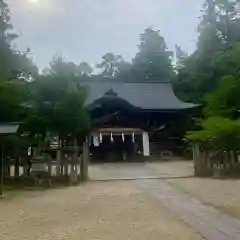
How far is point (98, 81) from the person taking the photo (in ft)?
96.3

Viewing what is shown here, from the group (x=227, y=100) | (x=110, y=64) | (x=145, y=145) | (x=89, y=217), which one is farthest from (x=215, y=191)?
(x=110, y=64)

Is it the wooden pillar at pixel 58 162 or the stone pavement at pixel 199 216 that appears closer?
the stone pavement at pixel 199 216

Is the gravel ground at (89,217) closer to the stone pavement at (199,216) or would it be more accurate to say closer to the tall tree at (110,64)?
the stone pavement at (199,216)

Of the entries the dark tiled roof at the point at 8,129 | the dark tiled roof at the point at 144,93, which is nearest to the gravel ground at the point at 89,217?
the dark tiled roof at the point at 8,129

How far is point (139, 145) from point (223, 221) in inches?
638

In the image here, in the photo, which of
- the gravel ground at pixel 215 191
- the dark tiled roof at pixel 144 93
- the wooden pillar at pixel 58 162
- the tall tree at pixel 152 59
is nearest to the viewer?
the gravel ground at pixel 215 191

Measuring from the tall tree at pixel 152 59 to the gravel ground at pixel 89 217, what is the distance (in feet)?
97.3

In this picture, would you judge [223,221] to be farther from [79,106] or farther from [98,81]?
[98,81]

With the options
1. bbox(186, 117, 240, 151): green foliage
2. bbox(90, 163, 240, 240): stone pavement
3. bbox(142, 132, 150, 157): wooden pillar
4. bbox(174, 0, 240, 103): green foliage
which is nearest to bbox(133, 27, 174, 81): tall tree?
bbox(174, 0, 240, 103): green foliage

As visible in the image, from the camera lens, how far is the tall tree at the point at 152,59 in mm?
39656

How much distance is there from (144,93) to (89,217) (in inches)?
826

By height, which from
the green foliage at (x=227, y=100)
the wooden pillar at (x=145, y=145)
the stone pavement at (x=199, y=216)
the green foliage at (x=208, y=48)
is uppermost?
the green foliage at (x=208, y=48)

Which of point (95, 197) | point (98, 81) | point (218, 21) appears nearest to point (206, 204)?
point (95, 197)

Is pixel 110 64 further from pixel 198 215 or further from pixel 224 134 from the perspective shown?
pixel 198 215
